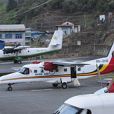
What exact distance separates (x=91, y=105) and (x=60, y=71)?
21.5 m

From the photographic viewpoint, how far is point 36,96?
91.2ft

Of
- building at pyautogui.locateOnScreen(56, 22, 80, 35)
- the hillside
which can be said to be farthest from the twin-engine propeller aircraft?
building at pyautogui.locateOnScreen(56, 22, 80, 35)

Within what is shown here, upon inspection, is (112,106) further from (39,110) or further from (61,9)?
(61,9)

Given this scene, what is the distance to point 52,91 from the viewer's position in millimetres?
30406

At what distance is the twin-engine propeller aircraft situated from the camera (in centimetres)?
3219

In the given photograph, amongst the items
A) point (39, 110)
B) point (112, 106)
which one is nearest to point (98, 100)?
point (112, 106)

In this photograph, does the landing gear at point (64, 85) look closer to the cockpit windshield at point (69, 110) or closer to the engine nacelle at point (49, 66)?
the engine nacelle at point (49, 66)

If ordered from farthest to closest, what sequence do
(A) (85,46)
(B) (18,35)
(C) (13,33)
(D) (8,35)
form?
→ (D) (8,35)
(C) (13,33)
(B) (18,35)
(A) (85,46)

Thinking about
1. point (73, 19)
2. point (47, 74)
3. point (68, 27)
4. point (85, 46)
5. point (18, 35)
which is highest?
point (73, 19)

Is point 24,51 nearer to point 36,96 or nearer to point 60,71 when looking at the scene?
point 60,71

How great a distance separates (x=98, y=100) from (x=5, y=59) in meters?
49.8

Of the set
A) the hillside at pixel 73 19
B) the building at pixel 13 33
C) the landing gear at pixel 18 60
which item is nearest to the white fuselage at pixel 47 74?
the landing gear at pixel 18 60

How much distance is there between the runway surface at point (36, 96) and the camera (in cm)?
2212

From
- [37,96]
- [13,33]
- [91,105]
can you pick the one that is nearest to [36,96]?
[37,96]
